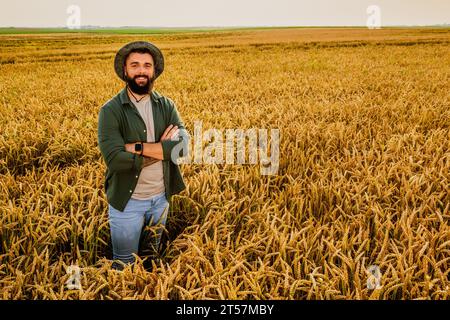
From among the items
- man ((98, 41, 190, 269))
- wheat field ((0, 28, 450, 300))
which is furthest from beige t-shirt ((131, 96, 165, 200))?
wheat field ((0, 28, 450, 300))

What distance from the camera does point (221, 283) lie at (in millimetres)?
2018

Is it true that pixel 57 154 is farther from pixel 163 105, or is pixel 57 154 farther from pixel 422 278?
pixel 422 278

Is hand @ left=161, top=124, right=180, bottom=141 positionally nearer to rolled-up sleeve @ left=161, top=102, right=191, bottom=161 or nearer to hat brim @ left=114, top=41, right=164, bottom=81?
rolled-up sleeve @ left=161, top=102, right=191, bottom=161

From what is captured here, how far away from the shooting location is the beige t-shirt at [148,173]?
2377mm

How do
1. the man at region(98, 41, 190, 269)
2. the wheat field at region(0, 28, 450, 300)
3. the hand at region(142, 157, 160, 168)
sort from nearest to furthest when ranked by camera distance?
the wheat field at region(0, 28, 450, 300)
the man at region(98, 41, 190, 269)
the hand at region(142, 157, 160, 168)

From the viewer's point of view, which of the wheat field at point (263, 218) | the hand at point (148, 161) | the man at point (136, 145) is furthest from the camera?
the hand at point (148, 161)

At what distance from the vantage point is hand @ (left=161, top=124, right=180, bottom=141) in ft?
7.76

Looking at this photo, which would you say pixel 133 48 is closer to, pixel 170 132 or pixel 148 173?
pixel 170 132

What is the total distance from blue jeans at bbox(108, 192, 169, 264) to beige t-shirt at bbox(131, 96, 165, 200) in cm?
5

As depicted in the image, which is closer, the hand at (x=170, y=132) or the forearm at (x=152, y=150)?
the forearm at (x=152, y=150)

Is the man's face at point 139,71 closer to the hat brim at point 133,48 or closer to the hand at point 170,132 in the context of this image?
the hat brim at point 133,48

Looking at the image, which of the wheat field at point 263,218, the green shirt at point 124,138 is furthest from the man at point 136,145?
the wheat field at point 263,218

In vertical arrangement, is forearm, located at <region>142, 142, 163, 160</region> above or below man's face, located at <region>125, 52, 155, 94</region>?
below

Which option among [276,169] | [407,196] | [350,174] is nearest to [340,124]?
[350,174]
